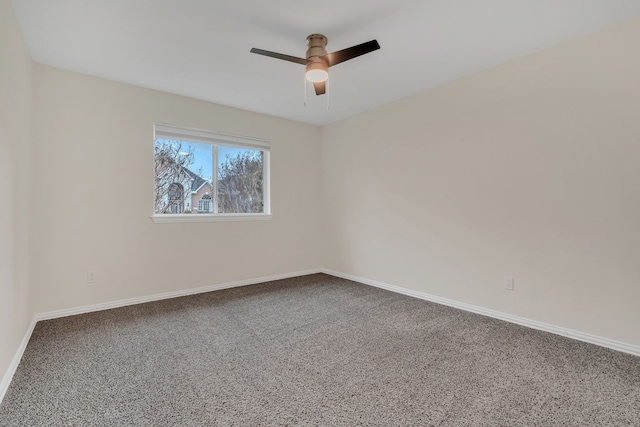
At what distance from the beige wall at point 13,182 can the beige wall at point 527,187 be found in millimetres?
3406

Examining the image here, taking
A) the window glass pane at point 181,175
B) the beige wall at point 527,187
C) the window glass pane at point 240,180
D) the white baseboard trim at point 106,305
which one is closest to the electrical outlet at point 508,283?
the beige wall at point 527,187

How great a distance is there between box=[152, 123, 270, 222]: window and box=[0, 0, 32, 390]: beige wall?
1151 mm

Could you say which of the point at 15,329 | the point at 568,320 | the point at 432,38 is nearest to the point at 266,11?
the point at 432,38

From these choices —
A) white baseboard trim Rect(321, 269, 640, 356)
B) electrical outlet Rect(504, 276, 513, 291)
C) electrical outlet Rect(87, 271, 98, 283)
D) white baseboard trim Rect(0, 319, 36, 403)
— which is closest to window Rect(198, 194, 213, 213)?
electrical outlet Rect(87, 271, 98, 283)

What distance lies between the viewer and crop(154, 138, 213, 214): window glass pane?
3512 mm

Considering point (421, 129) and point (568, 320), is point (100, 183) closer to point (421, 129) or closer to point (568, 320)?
point (421, 129)

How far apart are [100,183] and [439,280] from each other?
12.1 ft

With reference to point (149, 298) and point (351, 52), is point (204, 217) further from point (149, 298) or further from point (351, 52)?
point (351, 52)

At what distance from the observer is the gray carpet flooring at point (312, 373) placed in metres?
1.51

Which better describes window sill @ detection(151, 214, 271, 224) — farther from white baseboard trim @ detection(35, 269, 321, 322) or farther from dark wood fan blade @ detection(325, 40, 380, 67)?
dark wood fan blade @ detection(325, 40, 380, 67)

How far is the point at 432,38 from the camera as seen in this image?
2.35 metres

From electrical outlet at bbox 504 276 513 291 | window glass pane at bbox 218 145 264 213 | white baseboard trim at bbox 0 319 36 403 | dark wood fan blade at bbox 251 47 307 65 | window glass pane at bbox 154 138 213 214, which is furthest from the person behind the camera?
window glass pane at bbox 218 145 264 213

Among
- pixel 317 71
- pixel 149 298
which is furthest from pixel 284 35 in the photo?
pixel 149 298

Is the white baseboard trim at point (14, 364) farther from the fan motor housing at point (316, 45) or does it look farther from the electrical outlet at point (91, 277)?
the fan motor housing at point (316, 45)
